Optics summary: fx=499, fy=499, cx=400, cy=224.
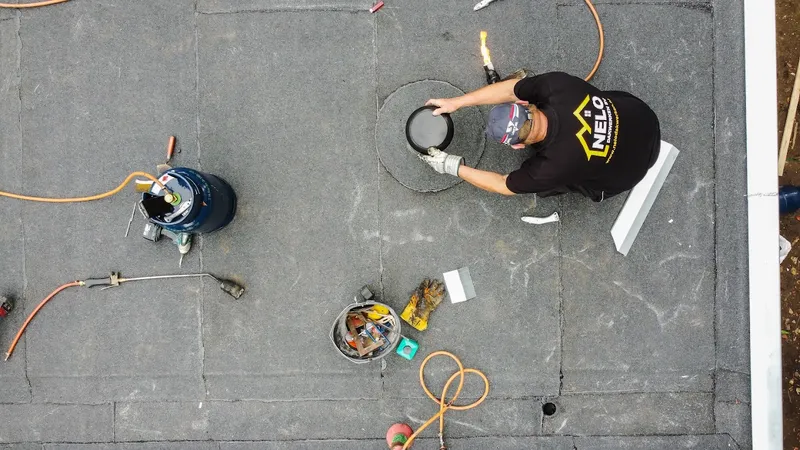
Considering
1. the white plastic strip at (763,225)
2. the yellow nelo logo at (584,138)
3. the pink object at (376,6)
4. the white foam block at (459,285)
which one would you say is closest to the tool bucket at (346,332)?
the white foam block at (459,285)

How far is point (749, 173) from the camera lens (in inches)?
146

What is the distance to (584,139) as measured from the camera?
2.95m

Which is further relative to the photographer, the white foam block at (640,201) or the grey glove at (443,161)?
the white foam block at (640,201)

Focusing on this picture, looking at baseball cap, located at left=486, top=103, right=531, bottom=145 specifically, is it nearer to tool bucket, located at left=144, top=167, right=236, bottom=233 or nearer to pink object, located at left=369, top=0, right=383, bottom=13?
pink object, located at left=369, top=0, right=383, bottom=13

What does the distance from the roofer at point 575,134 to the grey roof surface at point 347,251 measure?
567 mm

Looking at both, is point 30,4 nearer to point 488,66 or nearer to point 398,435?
point 488,66

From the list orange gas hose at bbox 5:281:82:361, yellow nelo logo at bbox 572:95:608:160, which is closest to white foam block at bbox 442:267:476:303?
yellow nelo logo at bbox 572:95:608:160

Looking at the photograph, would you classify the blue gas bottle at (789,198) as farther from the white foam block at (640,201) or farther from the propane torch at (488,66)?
the propane torch at (488,66)

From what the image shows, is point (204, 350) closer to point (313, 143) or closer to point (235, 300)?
point (235, 300)

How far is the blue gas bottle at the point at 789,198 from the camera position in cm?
394

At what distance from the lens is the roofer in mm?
2969

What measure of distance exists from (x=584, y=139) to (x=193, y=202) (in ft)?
7.99

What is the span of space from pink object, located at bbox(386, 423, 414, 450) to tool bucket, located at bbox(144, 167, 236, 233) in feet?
6.39

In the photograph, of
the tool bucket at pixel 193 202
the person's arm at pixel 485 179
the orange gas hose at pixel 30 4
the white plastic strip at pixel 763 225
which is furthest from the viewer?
the orange gas hose at pixel 30 4
